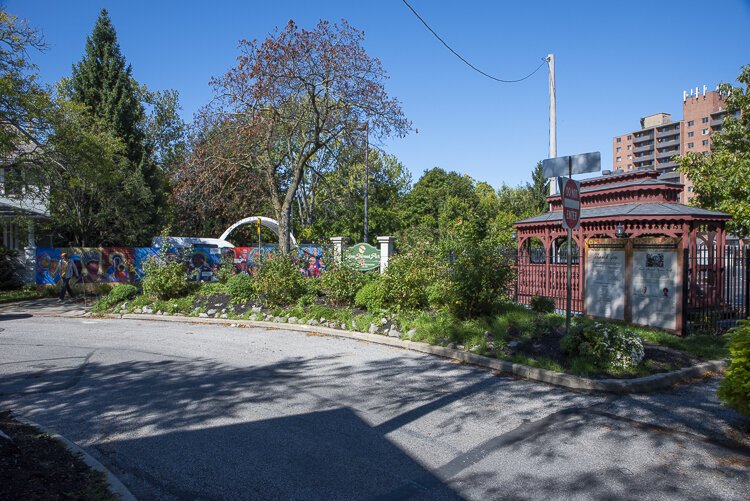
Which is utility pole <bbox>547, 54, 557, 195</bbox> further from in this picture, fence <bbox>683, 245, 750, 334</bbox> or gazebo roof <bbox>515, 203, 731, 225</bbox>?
fence <bbox>683, 245, 750, 334</bbox>

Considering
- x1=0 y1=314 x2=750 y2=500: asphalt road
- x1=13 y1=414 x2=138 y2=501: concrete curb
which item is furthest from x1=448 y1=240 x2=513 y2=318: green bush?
x1=13 y1=414 x2=138 y2=501: concrete curb

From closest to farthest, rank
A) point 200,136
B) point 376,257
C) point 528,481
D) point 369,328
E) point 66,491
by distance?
point 66,491
point 528,481
point 369,328
point 376,257
point 200,136

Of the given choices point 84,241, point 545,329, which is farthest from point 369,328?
point 84,241

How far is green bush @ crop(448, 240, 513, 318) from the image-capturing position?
35.3 feet

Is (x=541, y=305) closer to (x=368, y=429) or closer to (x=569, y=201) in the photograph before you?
(x=569, y=201)

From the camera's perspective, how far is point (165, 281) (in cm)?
1678

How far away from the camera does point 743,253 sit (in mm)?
11148

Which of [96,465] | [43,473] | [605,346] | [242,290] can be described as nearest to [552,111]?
[242,290]

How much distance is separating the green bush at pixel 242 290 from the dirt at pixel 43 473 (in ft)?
33.6

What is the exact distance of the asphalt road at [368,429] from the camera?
14.6 ft

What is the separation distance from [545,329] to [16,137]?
1826 cm

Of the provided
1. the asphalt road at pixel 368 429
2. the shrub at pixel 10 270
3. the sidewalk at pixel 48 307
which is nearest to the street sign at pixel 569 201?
the asphalt road at pixel 368 429

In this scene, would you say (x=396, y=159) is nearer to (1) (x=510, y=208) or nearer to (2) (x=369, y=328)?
(1) (x=510, y=208)

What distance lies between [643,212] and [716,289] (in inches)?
158
